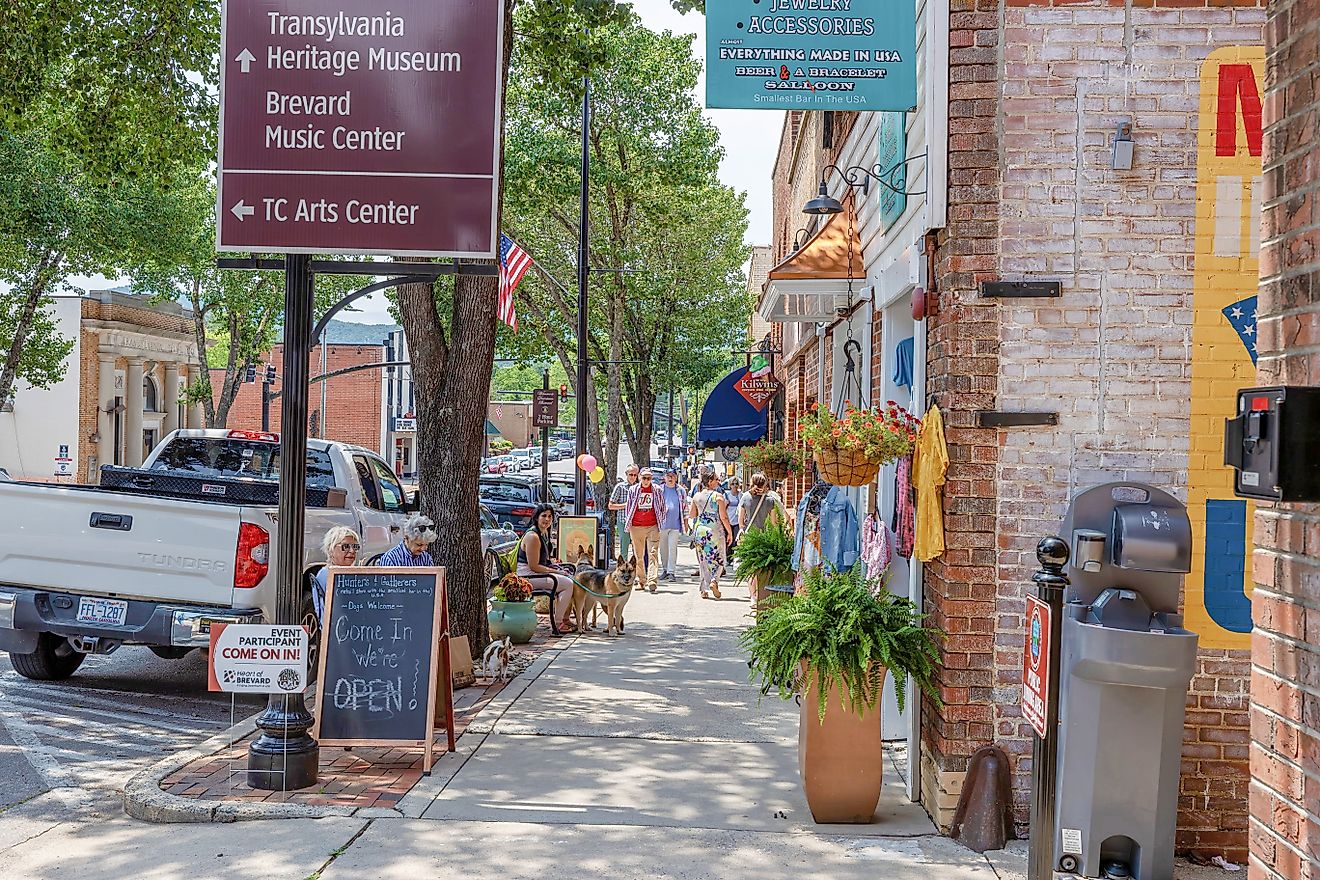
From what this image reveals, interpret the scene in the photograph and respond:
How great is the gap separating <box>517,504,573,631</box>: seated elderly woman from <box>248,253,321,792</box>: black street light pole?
644cm

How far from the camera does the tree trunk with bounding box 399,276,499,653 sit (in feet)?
35.6

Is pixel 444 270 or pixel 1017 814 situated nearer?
pixel 1017 814

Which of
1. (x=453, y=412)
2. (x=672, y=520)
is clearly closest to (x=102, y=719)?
(x=453, y=412)

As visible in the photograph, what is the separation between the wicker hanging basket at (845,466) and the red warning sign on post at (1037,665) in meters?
2.34

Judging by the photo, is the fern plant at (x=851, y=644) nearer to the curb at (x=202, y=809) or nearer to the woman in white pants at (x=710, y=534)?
the curb at (x=202, y=809)

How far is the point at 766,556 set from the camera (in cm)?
1289


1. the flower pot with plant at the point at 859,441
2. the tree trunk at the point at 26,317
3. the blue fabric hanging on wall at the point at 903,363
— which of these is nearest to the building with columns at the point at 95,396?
the tree trunk at the point at 26,317

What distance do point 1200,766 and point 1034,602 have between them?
2.34m

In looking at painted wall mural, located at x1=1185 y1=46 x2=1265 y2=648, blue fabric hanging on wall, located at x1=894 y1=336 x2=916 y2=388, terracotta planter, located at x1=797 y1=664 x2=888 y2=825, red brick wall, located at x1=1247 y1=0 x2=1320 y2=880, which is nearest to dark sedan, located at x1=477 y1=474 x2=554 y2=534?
blue fabric hanging on wall, located at x1=894 y1=336 x2=916 y2=388

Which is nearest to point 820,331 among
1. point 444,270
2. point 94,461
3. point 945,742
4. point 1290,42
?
point 444,270

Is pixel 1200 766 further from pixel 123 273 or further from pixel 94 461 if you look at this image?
pixel 94 461

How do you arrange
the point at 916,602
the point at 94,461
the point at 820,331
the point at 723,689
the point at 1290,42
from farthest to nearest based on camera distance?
the point at 94,461 < the point at 820,331 < the point at 723,689 < the point at 916,602 < the point at 1290,42

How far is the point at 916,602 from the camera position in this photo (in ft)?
23.3

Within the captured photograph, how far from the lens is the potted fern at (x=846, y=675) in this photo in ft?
21.3
